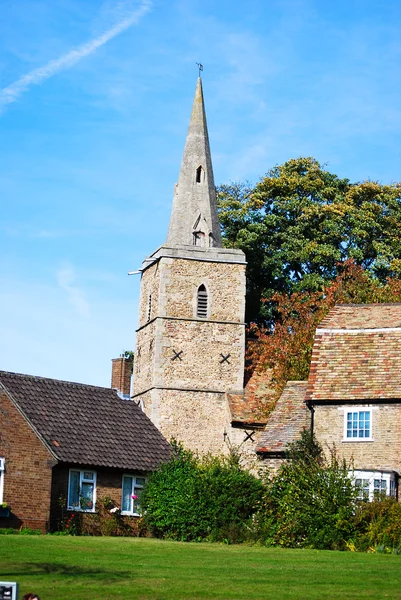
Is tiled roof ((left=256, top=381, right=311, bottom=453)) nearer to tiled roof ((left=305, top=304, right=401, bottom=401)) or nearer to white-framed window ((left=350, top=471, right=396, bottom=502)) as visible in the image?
tiled roof ((left=305, top=304, right=401, bottom=401))

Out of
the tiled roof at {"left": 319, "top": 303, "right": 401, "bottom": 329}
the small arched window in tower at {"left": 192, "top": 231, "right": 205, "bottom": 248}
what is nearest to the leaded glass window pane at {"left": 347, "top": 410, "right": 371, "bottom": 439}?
the tiled roof at {"left": 319, "top": 303, "right": 401, "bottom": 329}

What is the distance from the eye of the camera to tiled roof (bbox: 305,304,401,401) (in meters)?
39.8

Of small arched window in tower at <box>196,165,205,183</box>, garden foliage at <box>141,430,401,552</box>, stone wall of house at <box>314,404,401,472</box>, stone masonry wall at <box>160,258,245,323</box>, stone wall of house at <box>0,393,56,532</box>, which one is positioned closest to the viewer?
garden foliage at <box>141,430,401,552</box>

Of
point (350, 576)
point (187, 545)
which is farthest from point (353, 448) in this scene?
point (350, 576)

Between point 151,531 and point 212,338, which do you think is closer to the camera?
point 151,531

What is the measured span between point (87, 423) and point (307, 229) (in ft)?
78.7

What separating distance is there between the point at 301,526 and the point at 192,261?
24.1 m

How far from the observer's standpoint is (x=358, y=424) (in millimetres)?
39562

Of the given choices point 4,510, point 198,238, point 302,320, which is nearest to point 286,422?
point 4,510

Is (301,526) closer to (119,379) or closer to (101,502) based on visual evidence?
(101,502)

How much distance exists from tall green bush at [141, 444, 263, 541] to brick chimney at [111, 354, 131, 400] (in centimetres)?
1695

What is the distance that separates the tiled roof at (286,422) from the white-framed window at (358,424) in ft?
5.89

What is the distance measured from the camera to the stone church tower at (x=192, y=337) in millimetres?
53438

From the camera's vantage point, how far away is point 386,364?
40.5 m
